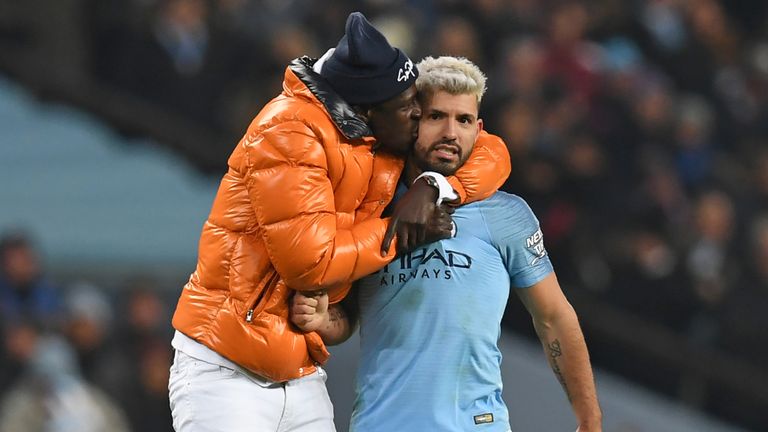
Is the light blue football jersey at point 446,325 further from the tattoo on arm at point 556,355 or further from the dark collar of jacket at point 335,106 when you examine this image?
the dark collar of jacket at point 335,106

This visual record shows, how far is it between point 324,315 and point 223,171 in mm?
5515

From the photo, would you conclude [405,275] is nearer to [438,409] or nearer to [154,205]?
[438,409]

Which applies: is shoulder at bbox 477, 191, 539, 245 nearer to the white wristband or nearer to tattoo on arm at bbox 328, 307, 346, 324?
the white wristband

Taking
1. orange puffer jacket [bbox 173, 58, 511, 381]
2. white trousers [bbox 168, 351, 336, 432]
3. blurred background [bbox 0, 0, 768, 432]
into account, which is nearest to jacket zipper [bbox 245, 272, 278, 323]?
orange puffer jacket [bbox 173, 58, 511, 381]

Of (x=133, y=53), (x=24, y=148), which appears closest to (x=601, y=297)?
(x=133, y=53)

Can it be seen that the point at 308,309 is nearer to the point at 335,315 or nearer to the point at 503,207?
the point at 335,315

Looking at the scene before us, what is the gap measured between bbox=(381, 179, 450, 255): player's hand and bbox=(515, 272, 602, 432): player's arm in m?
0.44

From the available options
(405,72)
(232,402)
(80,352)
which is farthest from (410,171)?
(80,352)

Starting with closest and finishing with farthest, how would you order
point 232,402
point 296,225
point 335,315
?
point 296,225 → point 232,402 → point 335,315

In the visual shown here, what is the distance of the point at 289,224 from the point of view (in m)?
3.51

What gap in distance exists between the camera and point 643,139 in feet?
31.6

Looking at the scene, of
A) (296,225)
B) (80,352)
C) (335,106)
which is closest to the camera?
(296,225)

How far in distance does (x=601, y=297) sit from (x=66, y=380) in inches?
135

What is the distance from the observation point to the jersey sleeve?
153 inches
